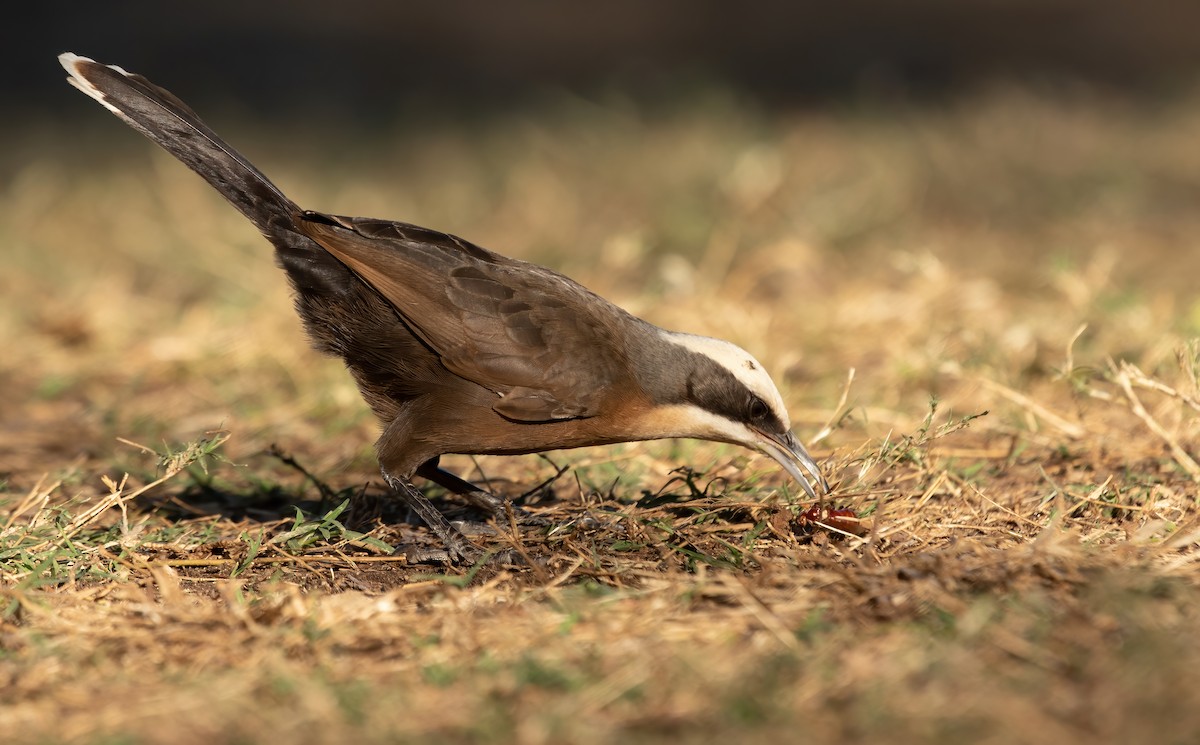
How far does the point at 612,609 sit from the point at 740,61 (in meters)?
13.1

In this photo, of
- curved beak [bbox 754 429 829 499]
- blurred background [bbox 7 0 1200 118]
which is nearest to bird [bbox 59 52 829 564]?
curved beak [bbox 754 429 829 499]

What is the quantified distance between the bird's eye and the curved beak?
0.20ft

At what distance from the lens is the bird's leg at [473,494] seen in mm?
4898

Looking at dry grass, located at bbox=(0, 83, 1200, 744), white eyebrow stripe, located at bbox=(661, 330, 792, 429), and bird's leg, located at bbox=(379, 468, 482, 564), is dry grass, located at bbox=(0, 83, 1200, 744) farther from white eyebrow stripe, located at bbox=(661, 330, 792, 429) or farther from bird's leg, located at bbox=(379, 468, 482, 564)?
white eyebrow stripe, located at bbox=(661, 330, 792, 429)

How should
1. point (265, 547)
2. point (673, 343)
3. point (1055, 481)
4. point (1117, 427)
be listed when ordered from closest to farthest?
point (265, 547) < point (673, 343) < point (1055, 481) < point (1117, 427)

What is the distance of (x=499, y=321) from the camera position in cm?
461

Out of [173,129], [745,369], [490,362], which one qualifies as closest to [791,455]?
[745,369]

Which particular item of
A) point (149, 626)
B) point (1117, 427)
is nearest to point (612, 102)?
point (1117, 427)

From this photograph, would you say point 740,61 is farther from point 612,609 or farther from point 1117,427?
point 612,609

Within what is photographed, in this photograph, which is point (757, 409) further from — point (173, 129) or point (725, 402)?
point (173, 129)

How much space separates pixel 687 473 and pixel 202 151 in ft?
7.40

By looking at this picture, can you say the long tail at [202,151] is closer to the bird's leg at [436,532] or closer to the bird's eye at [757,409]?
the bird's leg at [436,532]

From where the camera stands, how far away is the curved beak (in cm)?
456

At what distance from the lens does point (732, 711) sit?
2840mm
